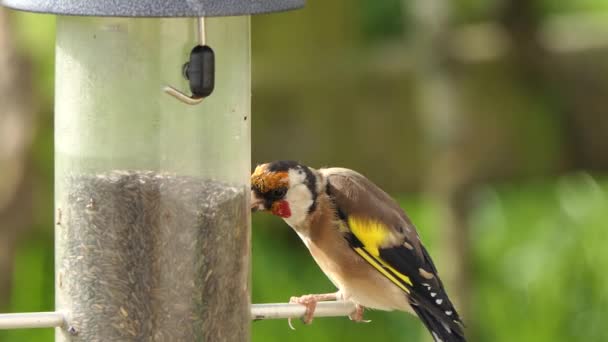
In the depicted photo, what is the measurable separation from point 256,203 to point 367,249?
2.21 ft

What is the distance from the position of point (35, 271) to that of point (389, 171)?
2497 millimetres

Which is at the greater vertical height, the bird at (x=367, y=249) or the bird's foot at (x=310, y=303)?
the bird at (x=367, y=249)

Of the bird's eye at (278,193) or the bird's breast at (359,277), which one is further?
the bird's breast at (359,277)

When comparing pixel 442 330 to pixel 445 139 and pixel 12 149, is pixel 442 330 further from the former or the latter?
pixel 12 149

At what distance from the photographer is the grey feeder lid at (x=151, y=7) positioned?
3293mm

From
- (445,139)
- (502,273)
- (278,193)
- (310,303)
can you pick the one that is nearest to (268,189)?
(278,193)

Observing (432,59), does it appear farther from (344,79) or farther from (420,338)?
(420,338)

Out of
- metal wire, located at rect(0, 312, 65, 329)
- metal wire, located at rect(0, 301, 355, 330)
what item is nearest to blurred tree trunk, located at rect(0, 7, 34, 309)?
metal wire, located at rect(0, 301, 355, 330)

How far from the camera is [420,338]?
792cm

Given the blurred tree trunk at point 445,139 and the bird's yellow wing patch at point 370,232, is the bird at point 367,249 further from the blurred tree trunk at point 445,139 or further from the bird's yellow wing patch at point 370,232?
the blurred tree trunk at point 445,139

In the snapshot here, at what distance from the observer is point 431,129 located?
687cm

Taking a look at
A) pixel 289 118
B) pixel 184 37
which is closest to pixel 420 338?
pixel 289 118

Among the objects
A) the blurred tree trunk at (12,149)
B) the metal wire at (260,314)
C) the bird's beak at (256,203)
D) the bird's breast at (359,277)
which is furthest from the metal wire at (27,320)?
the blurred tree trunk at (12,149)

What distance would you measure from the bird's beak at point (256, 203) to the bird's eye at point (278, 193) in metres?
0.07
